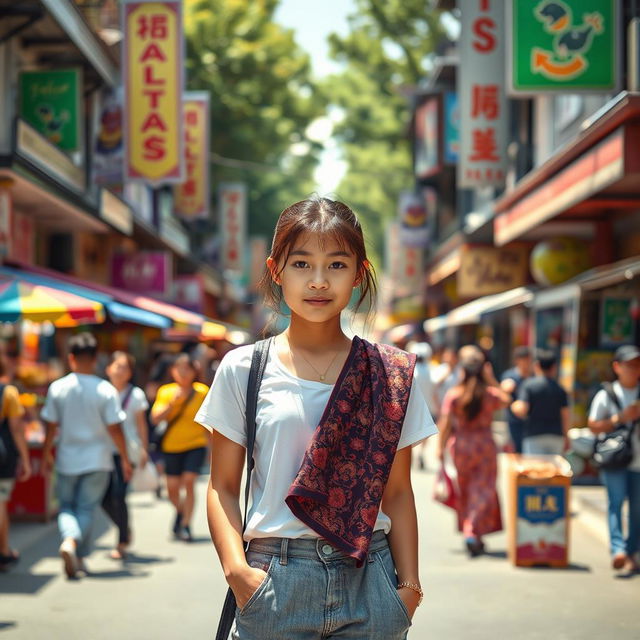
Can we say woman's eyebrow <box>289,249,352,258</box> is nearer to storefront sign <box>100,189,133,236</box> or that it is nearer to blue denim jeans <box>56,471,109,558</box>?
blue denim jeans <box>56,471,109,558</box>

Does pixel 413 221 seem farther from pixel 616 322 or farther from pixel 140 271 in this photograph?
pixel 616 322

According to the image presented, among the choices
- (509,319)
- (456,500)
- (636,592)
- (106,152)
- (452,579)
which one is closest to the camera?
(636,592)

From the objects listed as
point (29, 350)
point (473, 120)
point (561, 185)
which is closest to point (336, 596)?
point (561, 185)

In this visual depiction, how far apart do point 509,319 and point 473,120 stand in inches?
390

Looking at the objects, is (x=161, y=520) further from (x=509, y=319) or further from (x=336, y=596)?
(x=509, y=319)

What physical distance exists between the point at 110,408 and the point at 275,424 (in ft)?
18.8

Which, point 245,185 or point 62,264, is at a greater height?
point 245,185

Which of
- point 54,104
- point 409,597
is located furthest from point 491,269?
point 409,597

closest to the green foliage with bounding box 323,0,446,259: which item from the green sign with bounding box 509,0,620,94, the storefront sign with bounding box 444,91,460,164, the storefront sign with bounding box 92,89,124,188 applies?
the storefront sign with bounding box 444,91,460,164

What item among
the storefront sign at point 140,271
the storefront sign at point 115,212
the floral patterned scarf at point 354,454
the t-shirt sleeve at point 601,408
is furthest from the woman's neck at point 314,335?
the storefront sign at point 140,271

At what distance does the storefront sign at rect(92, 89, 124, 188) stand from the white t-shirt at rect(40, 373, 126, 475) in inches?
451

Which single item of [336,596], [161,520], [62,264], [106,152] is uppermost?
[106,152]

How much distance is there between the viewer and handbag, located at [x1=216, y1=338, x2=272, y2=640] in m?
3.05

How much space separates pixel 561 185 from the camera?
13.9 meters
